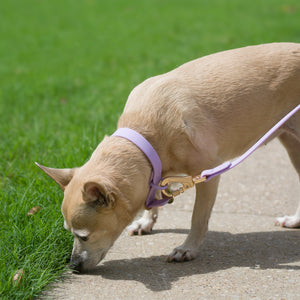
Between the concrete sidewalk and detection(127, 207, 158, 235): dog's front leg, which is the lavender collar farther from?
detection(127, 207, 158, 235): dog's front leg

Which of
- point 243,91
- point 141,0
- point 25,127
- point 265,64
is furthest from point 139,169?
point 141,0

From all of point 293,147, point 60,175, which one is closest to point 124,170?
point 60,175

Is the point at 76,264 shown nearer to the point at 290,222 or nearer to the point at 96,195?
the point at 96,195

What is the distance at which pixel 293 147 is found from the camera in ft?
15.6

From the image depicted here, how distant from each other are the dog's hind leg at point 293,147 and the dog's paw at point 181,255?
3.38 feet

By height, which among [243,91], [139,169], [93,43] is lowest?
[93,43]

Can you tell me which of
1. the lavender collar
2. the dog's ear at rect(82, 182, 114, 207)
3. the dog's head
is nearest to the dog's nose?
the dog's head

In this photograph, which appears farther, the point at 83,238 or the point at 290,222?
the point at 290,222

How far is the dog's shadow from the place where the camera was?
376 cm

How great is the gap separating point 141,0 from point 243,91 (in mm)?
16424

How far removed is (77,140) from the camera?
6152mm

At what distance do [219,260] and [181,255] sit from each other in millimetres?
297

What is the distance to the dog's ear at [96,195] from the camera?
3393 millimetres

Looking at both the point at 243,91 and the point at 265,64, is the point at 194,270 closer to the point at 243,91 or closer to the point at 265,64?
the point at 243,91
